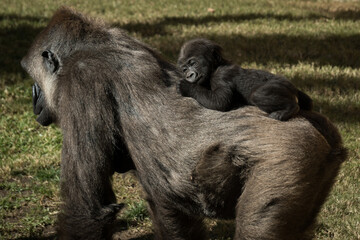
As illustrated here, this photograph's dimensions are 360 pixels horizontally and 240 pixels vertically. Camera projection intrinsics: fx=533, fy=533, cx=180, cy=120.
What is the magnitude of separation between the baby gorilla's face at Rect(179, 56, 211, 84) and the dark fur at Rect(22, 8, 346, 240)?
0.69 feet

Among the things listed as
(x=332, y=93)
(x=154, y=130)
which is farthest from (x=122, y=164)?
(x=332, y=93)

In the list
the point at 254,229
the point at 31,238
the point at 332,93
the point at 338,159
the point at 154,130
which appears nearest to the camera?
the point at 254,229

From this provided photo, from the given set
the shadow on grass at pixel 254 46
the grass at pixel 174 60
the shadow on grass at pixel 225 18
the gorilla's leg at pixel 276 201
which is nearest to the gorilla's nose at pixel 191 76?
the gorilla's leg at pixel 276 201

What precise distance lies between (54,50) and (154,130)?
1051 millimetres

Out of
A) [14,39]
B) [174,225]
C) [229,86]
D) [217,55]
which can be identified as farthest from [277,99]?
[14,39]

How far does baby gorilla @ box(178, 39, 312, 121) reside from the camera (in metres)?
3.54

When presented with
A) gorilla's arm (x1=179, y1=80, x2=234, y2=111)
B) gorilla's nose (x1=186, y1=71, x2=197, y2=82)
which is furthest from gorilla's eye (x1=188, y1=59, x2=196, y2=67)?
gorilla's arm (x1=179, y1=80, x2=234, y2=111)

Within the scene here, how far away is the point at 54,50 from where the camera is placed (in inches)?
160

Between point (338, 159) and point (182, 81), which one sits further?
point (182, 81)

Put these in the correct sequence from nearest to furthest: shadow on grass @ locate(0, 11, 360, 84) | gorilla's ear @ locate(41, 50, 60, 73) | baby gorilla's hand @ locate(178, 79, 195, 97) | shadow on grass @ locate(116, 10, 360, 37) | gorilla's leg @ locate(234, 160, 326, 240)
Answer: gorilla's leg @ locate(234, 160, 326, 240)
baby gorilla's hand @ locate(178, 79, 195, 97)
gorilla's ear @ locate(41, 50, 60, 73)
shadow on grass @ locate(0, 11, 360, 84)
shadow on grass @ locate(116, 10, 360, 37)

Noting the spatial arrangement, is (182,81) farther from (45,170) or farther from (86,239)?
(45,170)

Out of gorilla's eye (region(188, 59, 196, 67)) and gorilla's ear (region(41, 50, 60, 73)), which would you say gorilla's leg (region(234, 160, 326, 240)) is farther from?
gorilla's ear (region(41, 50, 60, 73))

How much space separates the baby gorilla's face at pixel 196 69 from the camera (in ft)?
13.6

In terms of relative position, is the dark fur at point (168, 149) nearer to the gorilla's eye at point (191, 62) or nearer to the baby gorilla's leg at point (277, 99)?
the baby gorilla's leg at point (277, 99)
